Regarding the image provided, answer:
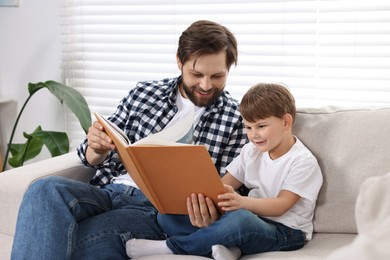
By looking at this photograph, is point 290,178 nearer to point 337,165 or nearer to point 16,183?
point 337,165

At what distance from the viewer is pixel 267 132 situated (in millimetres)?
1969

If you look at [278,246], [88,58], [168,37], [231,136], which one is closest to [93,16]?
[88,58]

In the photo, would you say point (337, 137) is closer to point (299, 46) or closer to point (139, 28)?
point (299, 46)

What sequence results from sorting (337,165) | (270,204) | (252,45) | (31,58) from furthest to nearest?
(31,58) < (252,45) < (337,165) < (270,204)

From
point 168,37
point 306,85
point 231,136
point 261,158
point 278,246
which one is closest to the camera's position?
point 278,246

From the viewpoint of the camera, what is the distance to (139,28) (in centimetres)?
319

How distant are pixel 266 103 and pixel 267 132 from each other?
87mm

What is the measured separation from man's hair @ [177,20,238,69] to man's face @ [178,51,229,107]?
0.06ft

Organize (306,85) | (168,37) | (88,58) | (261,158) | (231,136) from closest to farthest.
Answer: (261,158) < (231,136) < (306,85) < (168,37) < (88,58)

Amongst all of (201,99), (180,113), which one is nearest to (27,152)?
(180,113)

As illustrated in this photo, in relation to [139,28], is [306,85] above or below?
below

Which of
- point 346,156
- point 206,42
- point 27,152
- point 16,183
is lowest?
point 27,152

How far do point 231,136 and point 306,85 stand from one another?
680mm

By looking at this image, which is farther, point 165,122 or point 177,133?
point 165,122
